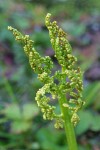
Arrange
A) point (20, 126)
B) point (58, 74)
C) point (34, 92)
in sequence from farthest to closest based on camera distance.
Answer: point (34, 92)
point (20, 126)
point (58, 74)

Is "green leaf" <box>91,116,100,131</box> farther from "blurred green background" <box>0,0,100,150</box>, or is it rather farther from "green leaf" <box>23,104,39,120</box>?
"green leaf" <box>23,104,39,120</box>

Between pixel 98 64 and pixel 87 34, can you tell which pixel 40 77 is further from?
pixel 87 34

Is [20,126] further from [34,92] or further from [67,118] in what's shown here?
[67,118]

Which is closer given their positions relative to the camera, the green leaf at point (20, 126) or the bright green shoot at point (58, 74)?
the bright green shoot at point (58, 74)

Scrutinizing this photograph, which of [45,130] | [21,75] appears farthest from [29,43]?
[21,75]

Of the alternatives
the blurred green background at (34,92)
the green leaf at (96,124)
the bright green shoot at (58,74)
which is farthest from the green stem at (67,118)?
the green leaf at (96,124)

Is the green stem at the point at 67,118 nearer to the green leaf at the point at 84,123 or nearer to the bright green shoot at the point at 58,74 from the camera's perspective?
the bright green shoot at the point at 58,74

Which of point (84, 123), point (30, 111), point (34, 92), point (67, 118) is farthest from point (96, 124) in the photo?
point (67, 118)

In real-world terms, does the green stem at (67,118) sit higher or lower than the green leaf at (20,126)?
lower
